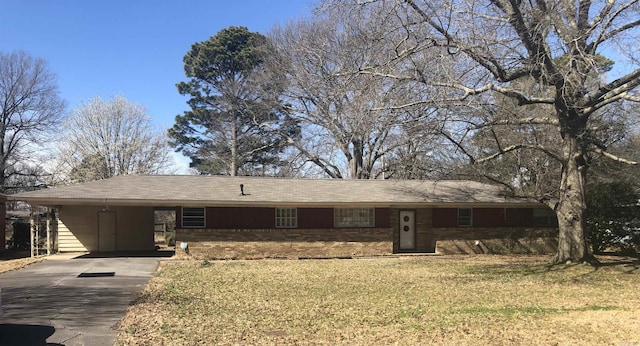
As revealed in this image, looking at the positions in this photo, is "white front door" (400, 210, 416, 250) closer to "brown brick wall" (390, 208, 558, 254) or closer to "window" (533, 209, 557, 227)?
"brown brick wall" (390, 208, 558, 254)

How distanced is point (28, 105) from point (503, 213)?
34523 mm

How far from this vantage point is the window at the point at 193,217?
19.5m

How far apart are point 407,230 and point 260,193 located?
6.74 metres

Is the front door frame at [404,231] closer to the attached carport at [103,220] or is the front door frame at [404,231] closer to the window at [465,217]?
the window at [465,217]

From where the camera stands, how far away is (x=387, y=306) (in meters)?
9.87

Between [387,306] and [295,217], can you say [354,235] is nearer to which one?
[295,217]

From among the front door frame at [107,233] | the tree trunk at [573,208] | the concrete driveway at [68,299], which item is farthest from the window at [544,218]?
the front door frame at [107,233]

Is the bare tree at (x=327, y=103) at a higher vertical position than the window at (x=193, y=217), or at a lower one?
higher

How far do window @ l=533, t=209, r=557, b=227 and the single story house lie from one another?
0.05 m

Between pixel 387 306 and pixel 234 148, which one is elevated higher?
pixel 234 148

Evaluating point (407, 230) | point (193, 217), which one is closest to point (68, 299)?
point (193, 217)

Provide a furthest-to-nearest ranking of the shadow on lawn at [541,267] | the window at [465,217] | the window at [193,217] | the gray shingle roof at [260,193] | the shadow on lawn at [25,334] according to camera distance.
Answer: the window at [465,217] < the window at [193,217] < the gray shingle roof at [260,193] < the shadow on lawn at [541,267] < the shadow on lawn at [25,334]

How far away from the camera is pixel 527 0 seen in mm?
13883

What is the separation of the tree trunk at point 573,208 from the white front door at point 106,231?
17.3 metres
